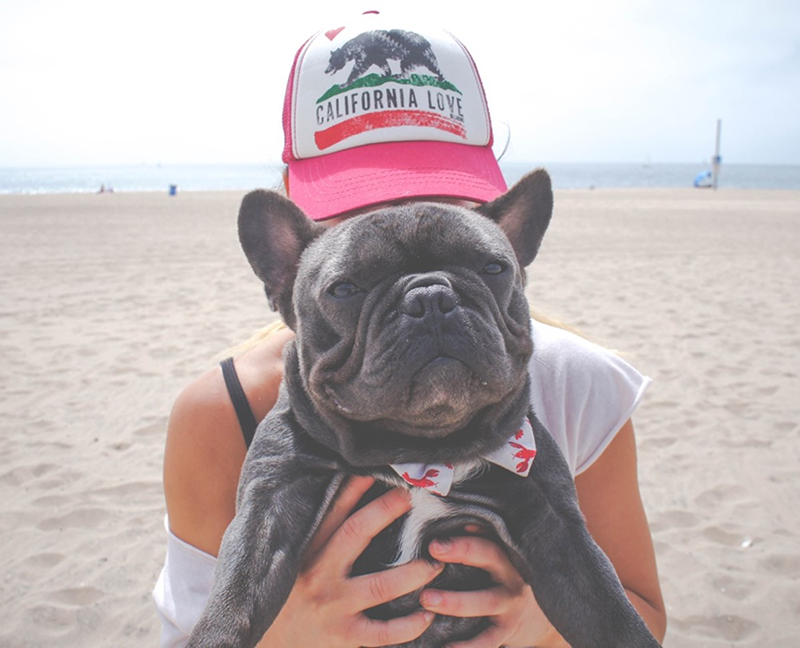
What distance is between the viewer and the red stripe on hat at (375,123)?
2250 millimetres

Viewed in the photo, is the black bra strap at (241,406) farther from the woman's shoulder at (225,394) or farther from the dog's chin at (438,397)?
the dog's chin at (438,397)

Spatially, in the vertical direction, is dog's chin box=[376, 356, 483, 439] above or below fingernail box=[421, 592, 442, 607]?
above

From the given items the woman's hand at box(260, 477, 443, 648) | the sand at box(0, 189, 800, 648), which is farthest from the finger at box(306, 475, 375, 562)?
the sand at box(0, 189, 800, 648)

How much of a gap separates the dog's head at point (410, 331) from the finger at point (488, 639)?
1.72 ft

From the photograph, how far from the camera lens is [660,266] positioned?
1402 centimetres

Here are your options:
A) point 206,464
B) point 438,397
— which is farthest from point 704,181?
point 438,397

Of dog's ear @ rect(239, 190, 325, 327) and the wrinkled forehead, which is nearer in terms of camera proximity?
the wrinkled forehead

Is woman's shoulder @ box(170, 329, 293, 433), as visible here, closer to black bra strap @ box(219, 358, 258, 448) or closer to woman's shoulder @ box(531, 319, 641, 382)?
black bra strap @ box(219, 358, 258, 448)

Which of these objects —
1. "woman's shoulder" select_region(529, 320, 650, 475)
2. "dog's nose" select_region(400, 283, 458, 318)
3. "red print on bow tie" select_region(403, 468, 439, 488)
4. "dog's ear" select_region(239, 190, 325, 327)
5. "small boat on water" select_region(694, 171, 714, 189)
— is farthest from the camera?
"small boat on water" select_region(694, 171, 714, 189)

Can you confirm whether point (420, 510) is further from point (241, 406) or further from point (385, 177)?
point (385, 177)

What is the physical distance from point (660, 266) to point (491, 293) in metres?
13.3

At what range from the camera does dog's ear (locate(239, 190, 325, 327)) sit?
83.7 inches

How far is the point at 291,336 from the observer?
254 centimetres

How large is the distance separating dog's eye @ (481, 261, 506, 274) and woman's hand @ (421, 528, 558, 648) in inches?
30.4
